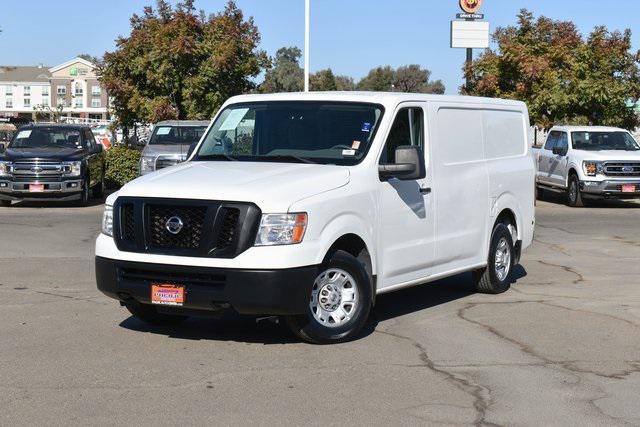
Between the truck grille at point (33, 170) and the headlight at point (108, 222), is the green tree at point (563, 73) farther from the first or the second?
the headlight at point (108, 222)

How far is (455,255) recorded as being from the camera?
30.8ft

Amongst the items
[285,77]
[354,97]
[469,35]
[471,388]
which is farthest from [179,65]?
[285,77]

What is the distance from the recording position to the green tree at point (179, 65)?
2722 centimetres

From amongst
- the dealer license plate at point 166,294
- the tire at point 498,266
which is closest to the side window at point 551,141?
the tire at point 498,266

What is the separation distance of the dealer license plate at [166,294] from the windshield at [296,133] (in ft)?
5.08

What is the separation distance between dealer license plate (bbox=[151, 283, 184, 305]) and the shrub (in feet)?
58.1

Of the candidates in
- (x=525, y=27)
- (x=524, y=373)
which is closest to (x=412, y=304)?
(x=524, y=373)

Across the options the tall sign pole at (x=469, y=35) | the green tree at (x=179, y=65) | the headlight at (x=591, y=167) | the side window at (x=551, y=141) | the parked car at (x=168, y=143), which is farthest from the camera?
the tall sign pole at (x=469, y=35)

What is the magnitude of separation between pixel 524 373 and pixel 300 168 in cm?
242

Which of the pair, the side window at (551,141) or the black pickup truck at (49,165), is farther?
the side window at (551,141)

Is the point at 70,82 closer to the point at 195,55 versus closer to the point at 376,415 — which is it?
the point at 195,55

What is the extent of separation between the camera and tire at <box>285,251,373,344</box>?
7562 mm

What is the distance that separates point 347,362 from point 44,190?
48.0 ft

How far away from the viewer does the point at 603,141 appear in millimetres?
23609
